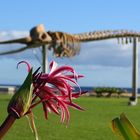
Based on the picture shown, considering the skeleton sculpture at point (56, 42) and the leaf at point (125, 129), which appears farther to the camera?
the skeleton sculpture at point (56, 42)

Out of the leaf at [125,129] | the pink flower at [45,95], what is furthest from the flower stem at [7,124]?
the leaf at [125,129]

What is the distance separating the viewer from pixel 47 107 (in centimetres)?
99

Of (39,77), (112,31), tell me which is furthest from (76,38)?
(39,77)

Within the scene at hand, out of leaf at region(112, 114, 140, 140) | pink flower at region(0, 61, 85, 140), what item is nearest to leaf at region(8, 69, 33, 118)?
pink flower at region(0, 61, 85, 140)

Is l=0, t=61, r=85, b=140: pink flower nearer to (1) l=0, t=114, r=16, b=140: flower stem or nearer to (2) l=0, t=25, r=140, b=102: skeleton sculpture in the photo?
(1) l=0, t=114, r=16, b=140: flower stem

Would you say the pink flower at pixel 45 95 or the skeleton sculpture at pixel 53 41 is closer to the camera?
the pink flower at pixel 45 95

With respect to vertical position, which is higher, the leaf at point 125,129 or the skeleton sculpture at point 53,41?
the leaf at point 125,129

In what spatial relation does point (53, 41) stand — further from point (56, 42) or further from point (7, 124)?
point (7, 124)

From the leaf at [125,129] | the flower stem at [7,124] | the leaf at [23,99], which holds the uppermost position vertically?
the leaf at [23,99]

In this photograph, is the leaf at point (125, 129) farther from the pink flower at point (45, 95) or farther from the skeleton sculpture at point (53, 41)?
the skeleton sculpture at point (53, 41)

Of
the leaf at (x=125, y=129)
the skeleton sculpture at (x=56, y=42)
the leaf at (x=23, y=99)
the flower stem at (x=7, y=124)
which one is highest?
the leaf at (x=23, y=99)

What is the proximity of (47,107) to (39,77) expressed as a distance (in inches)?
2.4

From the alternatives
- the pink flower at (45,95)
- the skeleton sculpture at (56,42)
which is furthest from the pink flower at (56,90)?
the skeleton sculpture at (56,42)

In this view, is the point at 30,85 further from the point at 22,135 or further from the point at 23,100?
the point at 22,135
